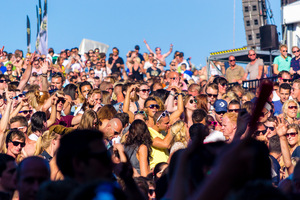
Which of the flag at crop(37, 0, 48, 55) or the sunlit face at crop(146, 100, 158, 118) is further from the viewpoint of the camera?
the flag at crop(37, 0, 48, 55)

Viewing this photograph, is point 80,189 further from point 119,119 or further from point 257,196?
point 119,119

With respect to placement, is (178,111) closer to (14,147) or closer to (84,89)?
(84,89)

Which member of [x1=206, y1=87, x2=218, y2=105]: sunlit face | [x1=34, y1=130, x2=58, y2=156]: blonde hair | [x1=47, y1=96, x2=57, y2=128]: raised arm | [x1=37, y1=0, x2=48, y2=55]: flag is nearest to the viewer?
[x1=34, y1=130, x2=58, y2=156]: blonde hair

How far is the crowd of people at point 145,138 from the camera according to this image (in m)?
2.58

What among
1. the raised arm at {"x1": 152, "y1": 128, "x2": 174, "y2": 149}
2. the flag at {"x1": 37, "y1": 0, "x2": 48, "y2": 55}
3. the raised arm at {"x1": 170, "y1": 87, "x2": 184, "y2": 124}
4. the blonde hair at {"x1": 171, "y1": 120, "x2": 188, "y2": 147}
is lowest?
the raised arm at {"x1": 152, "y1": 128, "x2": 174, "y2": 149}

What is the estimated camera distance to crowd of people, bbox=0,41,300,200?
8.46 feet

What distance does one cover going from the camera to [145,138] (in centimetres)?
795

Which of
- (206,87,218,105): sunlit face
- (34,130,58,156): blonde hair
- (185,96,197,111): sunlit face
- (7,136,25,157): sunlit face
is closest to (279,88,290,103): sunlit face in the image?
(206,87,218,105): sunlit face

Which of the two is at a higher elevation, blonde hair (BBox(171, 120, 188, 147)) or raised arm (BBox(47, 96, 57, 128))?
raised arm (BBox(47, 96, 57, 128))

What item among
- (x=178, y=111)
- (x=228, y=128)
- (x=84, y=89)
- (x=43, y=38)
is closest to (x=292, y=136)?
(x=228, y=128)

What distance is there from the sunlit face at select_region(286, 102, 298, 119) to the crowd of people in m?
0.02

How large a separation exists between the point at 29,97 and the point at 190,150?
8615mm

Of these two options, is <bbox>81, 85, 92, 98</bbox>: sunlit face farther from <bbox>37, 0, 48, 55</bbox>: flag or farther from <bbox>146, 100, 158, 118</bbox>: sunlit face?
<bbox>37, 0, 48, 55</bbox>: flag

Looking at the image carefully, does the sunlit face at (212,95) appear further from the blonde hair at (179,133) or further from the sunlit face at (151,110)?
the blonde hair at (179,133)
